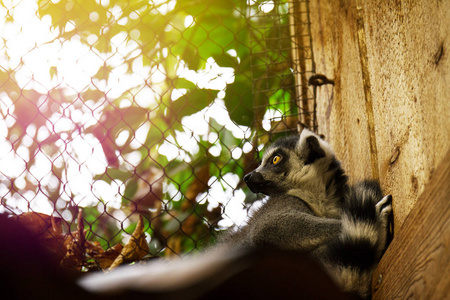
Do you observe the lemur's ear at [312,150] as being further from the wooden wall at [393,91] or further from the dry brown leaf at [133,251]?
the dry brown leaf at [133,251]

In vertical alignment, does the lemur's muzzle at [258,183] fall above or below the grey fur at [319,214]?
above

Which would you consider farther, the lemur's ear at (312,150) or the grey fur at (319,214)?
the lemur's ear at (312,150)

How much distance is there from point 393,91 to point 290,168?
0.92 metres

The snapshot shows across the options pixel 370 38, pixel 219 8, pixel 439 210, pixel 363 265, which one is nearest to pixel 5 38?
pixel 219 8

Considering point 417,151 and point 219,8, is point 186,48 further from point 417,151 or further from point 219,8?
point 417,151

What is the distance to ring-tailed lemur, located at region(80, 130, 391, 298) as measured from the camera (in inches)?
39.2

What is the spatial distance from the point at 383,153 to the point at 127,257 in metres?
1.77

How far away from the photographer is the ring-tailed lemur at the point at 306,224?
0.99m

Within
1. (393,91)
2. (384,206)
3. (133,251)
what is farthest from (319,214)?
(133,251)

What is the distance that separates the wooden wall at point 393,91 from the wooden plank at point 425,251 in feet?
0.29

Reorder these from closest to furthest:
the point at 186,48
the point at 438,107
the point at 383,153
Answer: the point at 438,107
the point at 383,153
the point at 186,48

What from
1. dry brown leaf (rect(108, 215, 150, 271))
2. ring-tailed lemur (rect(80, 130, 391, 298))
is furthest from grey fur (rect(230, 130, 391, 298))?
dry brown leaf (rect(108, 215, 150, 271))

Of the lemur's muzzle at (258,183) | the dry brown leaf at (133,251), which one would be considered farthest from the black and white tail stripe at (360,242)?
the dry brown leaf at (133,251)

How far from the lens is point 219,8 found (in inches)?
171
